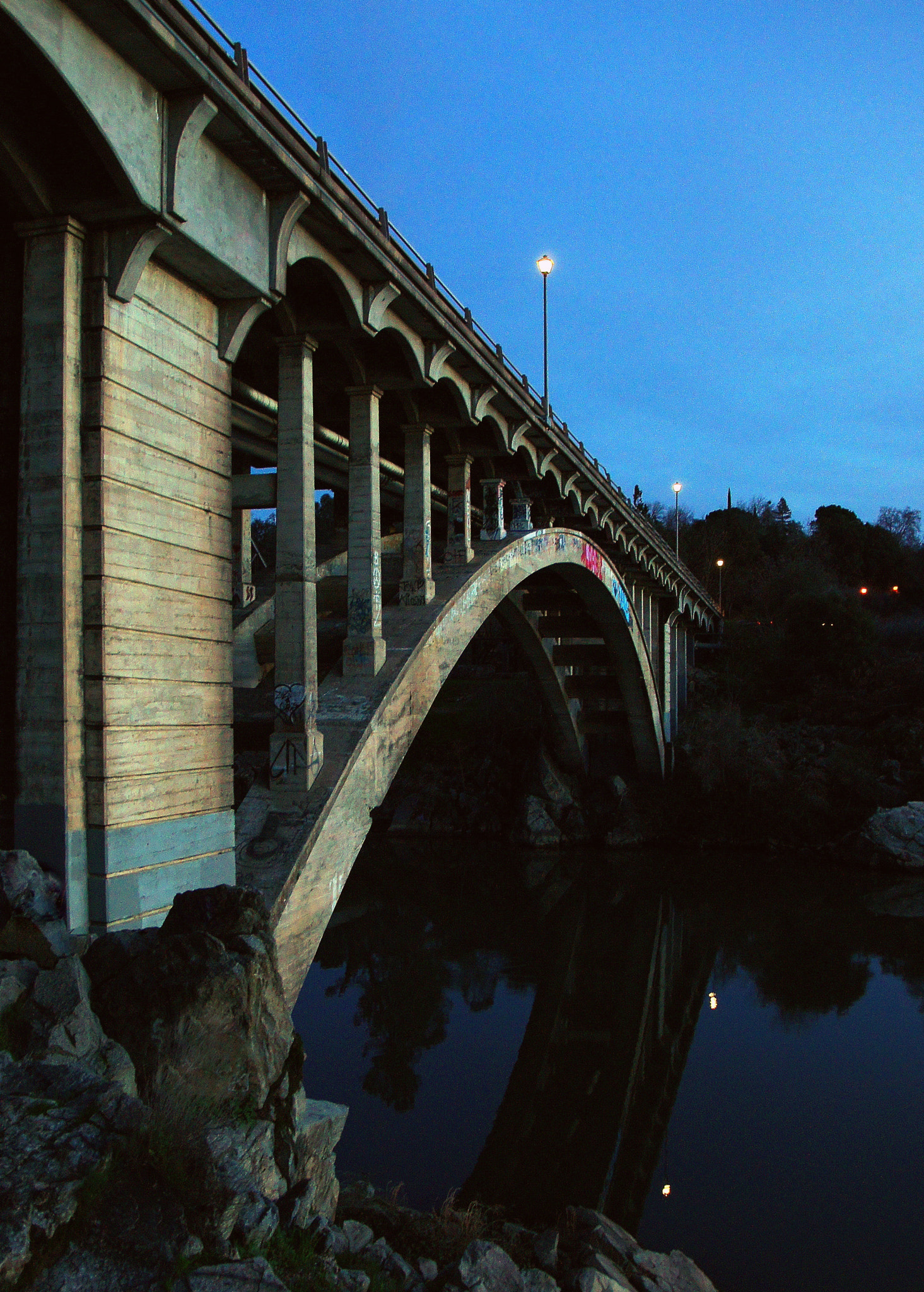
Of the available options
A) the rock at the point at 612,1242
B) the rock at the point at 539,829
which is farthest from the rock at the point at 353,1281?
the rock at the point at 539,829

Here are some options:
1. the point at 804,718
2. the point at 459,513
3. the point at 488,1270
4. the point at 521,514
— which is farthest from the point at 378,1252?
the point at 804,718

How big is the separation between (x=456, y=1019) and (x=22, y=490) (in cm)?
1516

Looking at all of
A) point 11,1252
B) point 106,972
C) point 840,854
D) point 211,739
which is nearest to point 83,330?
point 211,739

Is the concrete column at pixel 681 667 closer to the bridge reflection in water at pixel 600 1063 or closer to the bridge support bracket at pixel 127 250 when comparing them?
the bridge reflection in water at pixel 600 1063

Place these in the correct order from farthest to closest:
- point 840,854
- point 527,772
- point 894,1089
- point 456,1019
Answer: point 527,772 < point 840,854 < point 456,1019 < point 894,1089

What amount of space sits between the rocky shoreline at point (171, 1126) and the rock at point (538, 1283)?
22 millimetres

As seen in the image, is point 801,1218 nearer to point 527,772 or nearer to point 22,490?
point 22,490

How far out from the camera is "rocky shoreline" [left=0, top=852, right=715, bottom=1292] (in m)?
4.34

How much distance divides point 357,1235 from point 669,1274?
3.60 m

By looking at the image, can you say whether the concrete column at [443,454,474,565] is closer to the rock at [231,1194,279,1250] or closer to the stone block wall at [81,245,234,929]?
the stone block wall at [81,245,234,929]

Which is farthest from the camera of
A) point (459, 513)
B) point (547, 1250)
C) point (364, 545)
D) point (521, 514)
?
point (521, 514)

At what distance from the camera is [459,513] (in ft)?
53.6

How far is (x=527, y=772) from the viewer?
3750 centimetres

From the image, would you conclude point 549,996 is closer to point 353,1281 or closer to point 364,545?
point 364,545
